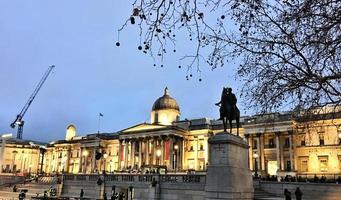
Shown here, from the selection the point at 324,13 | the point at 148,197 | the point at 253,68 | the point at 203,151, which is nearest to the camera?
the point at 324,13

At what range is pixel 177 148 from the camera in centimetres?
8300

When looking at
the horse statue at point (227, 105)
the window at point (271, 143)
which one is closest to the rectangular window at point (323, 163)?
the window at point (271, 143)

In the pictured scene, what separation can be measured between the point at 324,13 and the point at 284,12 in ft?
4.10

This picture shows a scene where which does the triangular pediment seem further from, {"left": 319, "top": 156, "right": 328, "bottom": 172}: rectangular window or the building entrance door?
{"left": 319, "top": 156, "right": 328, "bottom": 172}: rectangular window

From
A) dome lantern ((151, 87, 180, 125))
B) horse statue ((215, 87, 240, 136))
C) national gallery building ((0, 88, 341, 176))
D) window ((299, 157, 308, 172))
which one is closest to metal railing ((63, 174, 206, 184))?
national gallery building ((0, 88, 341, 176))

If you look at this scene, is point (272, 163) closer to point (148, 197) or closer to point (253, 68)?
point (148, 197)

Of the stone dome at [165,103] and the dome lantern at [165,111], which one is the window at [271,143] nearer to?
the dome lantern at [165,111]

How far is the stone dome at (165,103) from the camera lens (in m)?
96.6

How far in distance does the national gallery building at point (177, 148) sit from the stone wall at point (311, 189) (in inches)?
578

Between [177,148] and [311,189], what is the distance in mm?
51319

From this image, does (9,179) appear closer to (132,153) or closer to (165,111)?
(132,153)

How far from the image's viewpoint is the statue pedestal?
2141 cm


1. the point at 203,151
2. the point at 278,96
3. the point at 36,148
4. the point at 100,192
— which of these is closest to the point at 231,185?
the point at 278,96

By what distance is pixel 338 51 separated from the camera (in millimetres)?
13117
